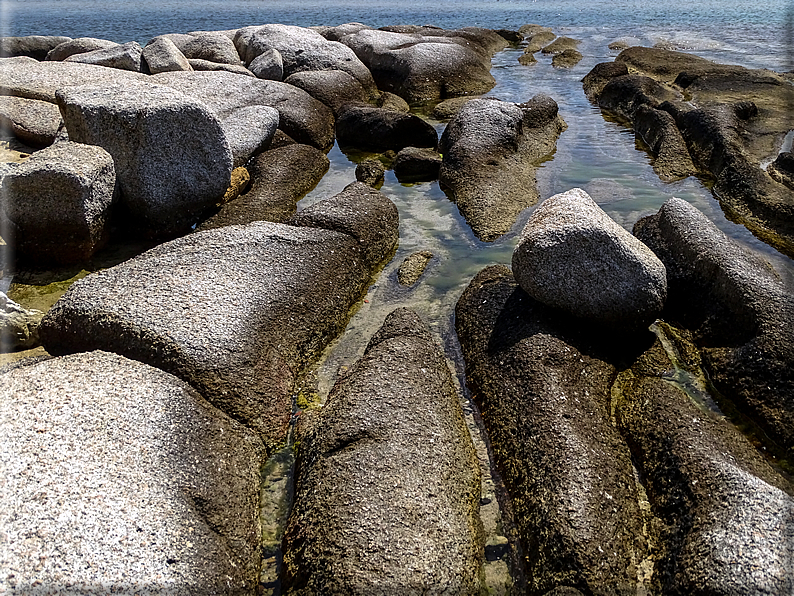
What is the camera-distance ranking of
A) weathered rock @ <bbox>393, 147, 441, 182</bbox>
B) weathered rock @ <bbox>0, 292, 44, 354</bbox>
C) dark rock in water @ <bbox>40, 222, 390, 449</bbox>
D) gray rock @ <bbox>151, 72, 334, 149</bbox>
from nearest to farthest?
dark rock in water @ <bbox>40, 222, 390, 449</bbox> < weathered rock @ <bbox>0, 292, 44, 354</bbox> < weathered rock @ <bbox>393, 147, 441, 182</bbox> < gray rock @ <bbox>151, 72, 334, 149</bbox>

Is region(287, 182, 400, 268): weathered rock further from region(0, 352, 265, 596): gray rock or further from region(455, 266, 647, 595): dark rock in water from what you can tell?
region(0, 352, 265, 596): gray rock

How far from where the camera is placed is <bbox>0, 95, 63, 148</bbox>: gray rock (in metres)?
8.41

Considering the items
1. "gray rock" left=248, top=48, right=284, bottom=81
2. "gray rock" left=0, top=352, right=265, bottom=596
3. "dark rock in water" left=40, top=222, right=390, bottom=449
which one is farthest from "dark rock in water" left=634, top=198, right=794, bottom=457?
"gray rock" left=248, top=48, right=284, bottom=81

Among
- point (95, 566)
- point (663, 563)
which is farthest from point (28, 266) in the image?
point (663, 563)

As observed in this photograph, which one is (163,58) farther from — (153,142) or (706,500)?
(706,500)

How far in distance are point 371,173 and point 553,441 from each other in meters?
6.28

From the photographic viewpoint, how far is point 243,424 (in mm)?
4211

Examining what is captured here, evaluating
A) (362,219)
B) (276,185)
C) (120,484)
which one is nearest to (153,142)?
(276,185)

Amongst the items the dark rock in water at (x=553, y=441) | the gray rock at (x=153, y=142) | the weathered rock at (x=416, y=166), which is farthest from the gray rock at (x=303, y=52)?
the dark rock in water at (x=553, y=441)

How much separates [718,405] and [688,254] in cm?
164

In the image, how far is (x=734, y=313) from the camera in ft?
17.0

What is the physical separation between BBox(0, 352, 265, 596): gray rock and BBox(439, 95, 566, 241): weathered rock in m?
4.71

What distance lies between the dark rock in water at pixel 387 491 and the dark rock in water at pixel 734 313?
2.28m

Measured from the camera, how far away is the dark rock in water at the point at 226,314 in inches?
170
